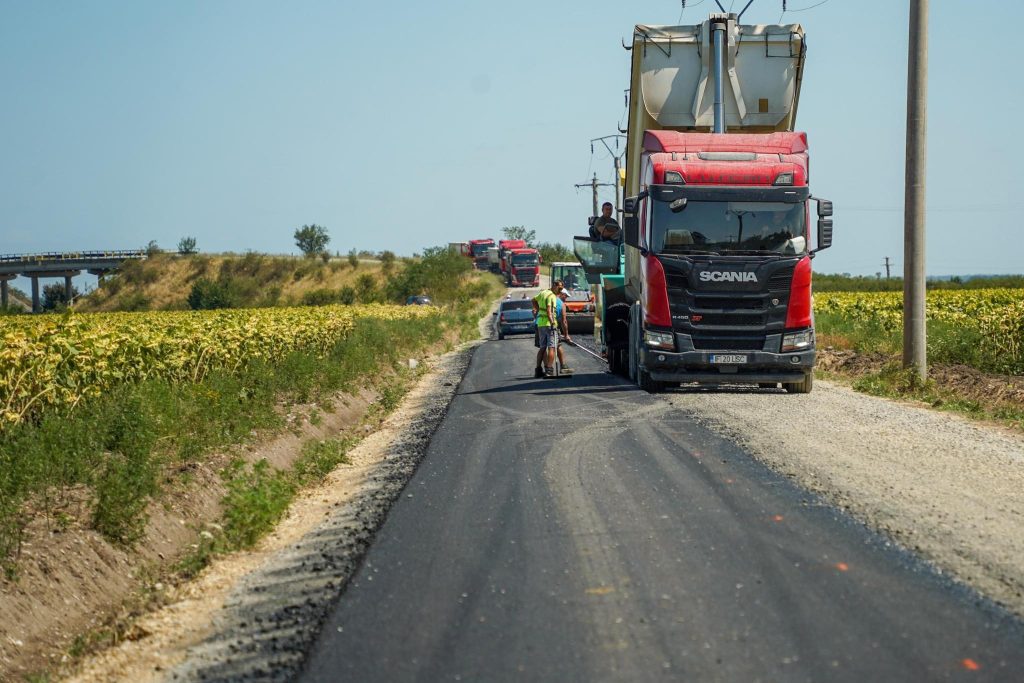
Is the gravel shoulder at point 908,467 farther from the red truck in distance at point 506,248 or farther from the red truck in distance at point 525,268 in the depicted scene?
the red truck in distance at point 506,248

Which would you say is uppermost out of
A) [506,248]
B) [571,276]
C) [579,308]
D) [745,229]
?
[506,248]

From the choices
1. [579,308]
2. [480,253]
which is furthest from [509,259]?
[579,308]

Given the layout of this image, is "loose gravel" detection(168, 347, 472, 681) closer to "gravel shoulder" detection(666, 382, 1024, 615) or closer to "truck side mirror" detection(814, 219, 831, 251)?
"gravel shoulder" detection(666, 382, 1024, 615)

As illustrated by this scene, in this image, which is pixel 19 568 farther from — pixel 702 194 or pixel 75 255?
pixel 75 255

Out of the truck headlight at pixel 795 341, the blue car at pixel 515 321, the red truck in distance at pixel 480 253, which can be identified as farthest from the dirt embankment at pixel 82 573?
the red truck in distance at pixel 480 253

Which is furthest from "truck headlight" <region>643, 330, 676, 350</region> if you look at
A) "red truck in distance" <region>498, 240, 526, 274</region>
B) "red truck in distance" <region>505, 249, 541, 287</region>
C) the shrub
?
the shrub

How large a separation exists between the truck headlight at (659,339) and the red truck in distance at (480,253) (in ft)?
331

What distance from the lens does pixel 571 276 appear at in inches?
1885

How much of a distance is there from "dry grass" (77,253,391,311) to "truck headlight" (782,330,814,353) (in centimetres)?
12046

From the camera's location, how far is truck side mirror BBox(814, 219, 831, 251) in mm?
17461

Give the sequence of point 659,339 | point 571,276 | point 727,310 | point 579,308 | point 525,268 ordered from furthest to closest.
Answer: point 525,268 → point 571,276 → point 579,308 → point 659,339 → point 727,310

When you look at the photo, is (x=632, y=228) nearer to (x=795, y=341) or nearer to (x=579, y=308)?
(x=795, y=341)

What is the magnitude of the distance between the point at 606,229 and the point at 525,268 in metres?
75.1

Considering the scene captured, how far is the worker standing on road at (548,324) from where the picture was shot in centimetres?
2234
